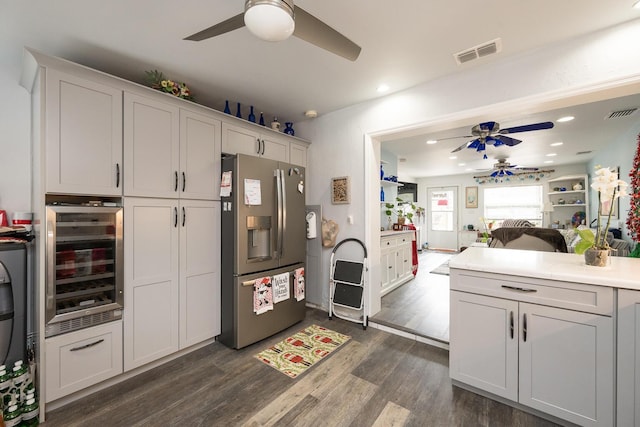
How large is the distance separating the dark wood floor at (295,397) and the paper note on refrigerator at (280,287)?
1.89 ft

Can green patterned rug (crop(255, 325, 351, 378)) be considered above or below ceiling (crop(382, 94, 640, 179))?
below

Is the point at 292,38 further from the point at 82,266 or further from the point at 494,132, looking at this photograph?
the point at 494,132

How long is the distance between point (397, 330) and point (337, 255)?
110 centimetres

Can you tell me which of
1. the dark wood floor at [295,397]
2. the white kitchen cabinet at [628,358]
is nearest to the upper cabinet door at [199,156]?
the dark wood floor at [295,397]

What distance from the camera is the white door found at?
348 inches

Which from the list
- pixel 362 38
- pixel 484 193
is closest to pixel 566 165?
pixel 484 193

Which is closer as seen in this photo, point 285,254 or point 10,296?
point 10,296

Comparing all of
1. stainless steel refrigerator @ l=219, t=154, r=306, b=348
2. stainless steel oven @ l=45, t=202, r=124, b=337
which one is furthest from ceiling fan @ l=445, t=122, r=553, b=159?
stainless steel oven @ l=45, t=202, r=124, b=337

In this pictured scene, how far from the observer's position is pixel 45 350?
171 centimetres

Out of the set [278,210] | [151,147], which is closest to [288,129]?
[278,210]

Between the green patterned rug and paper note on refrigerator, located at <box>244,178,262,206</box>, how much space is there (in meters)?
1.44

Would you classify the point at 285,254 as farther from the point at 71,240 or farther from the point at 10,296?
the point at 10,296

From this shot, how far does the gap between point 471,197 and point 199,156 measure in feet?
28.0

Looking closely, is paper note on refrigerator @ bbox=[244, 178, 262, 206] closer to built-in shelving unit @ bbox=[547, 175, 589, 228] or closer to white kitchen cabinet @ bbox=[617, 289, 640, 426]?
white kitchen cabinet @ bbox=[617, 289, 640, 426]
